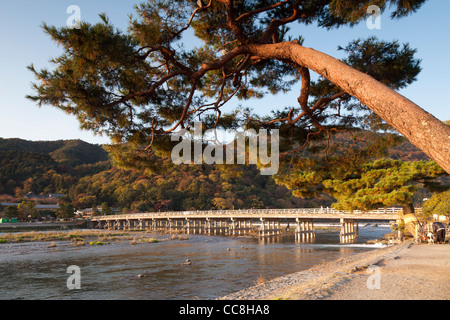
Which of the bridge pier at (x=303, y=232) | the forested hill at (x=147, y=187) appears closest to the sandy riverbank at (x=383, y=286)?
the bridge pier at (x=303, y=232)

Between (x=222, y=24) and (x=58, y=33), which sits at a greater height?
(x=222, y=24)

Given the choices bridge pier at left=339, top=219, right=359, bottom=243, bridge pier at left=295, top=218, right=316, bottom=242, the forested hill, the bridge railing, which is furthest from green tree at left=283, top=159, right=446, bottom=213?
the forested hill

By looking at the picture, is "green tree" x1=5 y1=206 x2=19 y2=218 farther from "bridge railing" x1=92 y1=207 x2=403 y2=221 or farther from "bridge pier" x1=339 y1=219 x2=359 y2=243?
"bridge pier" x1=339 y1=219 x2=359 y2=243

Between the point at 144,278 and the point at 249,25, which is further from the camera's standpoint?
the point at 144,278

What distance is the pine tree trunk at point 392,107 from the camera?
94.5 inches

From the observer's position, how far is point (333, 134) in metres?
6.70

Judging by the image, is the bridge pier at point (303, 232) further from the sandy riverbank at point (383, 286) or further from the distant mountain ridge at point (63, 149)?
the distant mountain ridge at point (63, 149)

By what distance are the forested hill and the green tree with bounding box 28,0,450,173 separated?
1742 inches

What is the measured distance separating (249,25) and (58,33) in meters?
3.27

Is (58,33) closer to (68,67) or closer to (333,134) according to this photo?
(68,67)

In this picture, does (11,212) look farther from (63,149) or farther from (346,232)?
(346,232)

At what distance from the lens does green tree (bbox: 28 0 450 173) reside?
328cm

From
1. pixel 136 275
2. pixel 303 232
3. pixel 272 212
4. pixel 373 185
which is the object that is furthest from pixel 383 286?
pixel 272 212
